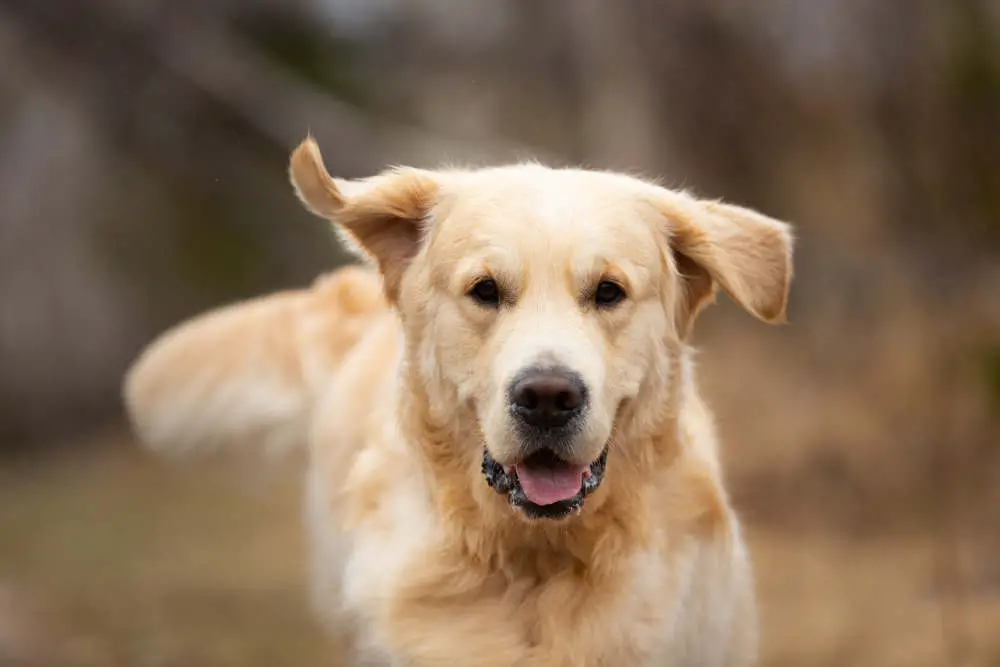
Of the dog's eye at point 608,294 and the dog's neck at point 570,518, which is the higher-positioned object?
the dog's eye at point 608,294

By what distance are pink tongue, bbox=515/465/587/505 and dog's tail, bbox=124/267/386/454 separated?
53.6 inches

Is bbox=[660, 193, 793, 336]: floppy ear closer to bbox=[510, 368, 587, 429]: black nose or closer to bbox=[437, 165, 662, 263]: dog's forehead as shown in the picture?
bbox=[437, 165, 662, 263]: dog's forehead

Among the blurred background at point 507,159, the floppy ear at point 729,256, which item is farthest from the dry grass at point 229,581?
the floppy ear at point 729,256

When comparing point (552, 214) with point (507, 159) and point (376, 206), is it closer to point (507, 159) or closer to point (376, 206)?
point (376, 206)

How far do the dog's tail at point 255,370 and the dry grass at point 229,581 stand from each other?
222 millimetres

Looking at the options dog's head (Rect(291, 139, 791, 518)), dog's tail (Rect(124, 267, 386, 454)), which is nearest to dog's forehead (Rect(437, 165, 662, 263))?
dog's head (Rect(291, 139, 791, 518))

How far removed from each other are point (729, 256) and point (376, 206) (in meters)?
0.80

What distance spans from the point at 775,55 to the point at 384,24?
2.63m

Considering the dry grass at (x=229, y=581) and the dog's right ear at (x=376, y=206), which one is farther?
the dry grass at (x=229, y=581)

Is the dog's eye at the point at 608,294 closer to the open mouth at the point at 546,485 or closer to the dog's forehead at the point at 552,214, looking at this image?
the dog's forehead at the point at 552,214

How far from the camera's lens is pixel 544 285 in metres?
2.26

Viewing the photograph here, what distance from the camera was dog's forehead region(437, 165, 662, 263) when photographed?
2281 mm

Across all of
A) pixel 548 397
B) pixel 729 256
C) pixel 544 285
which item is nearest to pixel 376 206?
pixel 544 285

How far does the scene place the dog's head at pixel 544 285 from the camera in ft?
7.13
